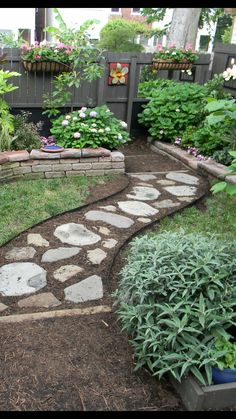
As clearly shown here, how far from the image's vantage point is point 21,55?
5.63m

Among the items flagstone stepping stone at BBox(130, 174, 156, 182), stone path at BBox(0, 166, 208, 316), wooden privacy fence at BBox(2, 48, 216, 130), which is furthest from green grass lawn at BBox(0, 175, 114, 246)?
wooden privacy fence at BBox(2, 48, 216, 130)

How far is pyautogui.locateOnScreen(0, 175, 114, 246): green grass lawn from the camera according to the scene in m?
3.67

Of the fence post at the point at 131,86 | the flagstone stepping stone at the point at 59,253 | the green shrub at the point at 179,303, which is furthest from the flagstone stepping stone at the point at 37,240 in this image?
the fence post at the point at 131,86

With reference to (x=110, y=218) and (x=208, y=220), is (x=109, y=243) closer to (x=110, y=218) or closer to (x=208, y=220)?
(x=110, y=218)

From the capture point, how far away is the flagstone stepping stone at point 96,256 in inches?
124

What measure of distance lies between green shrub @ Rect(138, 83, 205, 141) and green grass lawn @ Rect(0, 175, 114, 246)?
1.82 metres

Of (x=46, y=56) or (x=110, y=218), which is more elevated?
(x=46, y=56)

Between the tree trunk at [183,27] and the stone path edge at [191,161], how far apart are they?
4.40 metres

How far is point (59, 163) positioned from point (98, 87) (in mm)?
1941

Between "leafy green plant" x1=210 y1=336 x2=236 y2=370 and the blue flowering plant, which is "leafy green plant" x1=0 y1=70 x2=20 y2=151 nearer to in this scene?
the blue flowering plant

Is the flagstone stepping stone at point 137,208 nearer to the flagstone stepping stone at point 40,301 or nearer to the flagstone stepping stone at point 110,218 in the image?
the flagstone stepping stone at point 110,218

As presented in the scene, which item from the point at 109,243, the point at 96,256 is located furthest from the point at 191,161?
the point at 96,256

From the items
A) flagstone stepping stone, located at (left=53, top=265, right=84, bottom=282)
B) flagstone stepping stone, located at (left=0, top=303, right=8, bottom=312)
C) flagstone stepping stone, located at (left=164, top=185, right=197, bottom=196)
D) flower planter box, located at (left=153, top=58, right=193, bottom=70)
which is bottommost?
flagstone stepping stone, located at (left=0, top=303, right=8, bottom=312)

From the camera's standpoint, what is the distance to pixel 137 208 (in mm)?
4234
